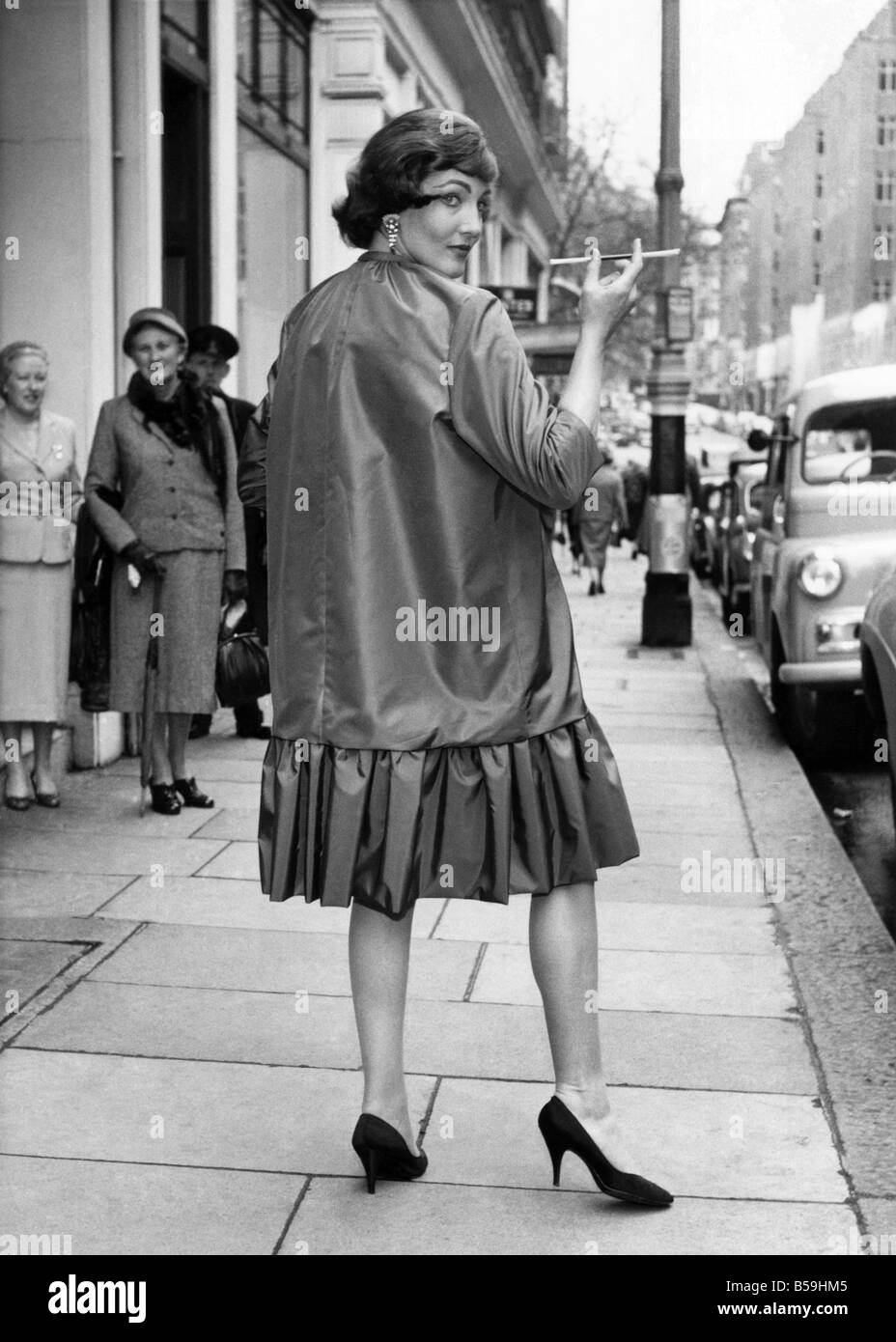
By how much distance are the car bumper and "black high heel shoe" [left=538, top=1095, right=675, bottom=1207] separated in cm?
556

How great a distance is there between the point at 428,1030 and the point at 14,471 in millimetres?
3488

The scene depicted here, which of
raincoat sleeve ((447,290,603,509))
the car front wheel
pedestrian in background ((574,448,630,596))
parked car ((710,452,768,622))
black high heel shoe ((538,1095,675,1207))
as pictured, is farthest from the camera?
pedestrian in background ((574,448,630,596))

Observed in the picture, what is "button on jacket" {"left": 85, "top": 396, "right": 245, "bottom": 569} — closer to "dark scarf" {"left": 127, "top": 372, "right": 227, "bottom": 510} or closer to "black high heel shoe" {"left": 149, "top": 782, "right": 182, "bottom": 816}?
"dark scarf" {"left": 127, "top": 372, "right": 227, "bottom": 510}

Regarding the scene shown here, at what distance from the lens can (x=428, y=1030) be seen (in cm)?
426

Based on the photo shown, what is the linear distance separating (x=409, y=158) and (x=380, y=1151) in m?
1.76

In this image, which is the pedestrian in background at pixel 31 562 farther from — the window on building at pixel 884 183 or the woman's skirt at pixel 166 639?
the window on building at pixel 884 183

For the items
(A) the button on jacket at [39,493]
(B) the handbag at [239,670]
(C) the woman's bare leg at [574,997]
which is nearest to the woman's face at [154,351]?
(A) the button on jacket at [39,493]

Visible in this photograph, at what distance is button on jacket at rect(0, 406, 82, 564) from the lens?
688cm

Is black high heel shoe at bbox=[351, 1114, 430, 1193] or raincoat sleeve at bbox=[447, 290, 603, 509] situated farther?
black high heel shoe at bbox=[351, 1114, 430, 1193]

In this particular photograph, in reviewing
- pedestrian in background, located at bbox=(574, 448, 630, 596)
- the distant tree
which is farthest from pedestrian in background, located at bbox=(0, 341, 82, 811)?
the distant tree

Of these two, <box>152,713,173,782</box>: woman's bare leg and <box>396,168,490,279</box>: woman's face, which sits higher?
<box>396,168,490,279</box>: woman's face

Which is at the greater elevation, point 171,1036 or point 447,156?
point 447,156

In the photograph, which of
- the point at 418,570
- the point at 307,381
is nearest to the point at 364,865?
the point at 418,570
